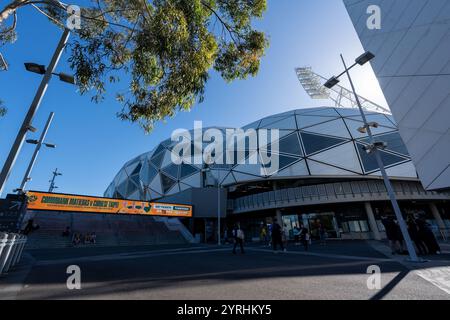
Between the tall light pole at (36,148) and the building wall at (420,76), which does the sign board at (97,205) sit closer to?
the tall light pole at (36,148)

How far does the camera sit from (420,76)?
1216cm

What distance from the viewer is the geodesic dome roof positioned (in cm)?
2308

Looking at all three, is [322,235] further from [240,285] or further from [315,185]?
[240,285]

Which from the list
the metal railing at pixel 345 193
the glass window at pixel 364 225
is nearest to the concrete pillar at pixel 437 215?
the metal railing at pixel 345 193

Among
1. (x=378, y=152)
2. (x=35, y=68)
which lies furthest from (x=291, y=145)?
(x=35, y=68)

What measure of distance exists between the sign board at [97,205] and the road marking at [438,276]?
77.1 ft

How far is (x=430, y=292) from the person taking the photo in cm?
386

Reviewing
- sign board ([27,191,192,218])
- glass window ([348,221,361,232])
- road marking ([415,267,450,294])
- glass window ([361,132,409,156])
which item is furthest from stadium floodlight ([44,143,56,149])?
glass window ([361,132,409,156])

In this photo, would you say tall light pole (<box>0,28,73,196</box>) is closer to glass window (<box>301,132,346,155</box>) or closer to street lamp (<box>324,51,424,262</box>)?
street lamp (<box>324,51,424,262</box>)

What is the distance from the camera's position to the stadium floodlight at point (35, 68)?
583cm

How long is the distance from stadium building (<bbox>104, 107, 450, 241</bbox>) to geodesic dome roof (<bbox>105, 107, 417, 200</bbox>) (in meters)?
0.10

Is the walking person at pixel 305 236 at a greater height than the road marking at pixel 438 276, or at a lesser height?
greater
